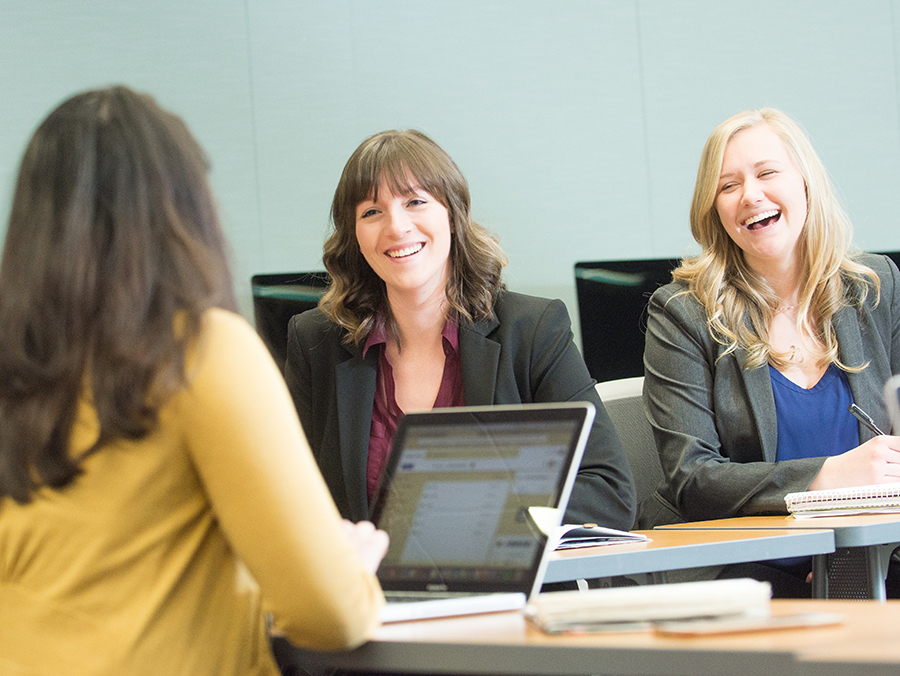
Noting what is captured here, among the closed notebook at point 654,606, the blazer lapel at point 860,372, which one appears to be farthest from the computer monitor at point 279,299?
the closed notebook at point 654,606

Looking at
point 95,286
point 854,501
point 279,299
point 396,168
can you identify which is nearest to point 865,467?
point 854,501

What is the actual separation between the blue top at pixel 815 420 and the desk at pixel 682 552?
0.65 m

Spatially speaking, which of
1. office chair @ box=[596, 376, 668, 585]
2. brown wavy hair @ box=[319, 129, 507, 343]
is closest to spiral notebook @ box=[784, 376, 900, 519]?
office chair @ box=[596, 376, 668, 585]

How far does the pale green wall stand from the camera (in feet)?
12.2

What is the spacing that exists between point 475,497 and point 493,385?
864 mm

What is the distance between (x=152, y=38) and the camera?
12.3 feet

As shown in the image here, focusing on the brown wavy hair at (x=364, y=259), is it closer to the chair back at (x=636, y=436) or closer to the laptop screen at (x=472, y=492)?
the chair back at (x=636, y=436)

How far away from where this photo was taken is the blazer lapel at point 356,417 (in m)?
1.97

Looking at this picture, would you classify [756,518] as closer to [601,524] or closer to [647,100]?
[601,524]

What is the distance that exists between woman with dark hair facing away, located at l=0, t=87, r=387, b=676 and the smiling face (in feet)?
3.59

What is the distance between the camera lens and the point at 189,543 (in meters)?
0.97

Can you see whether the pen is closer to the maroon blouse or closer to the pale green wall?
the maroon blouse

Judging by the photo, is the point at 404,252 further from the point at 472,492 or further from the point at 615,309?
the point at 615,309

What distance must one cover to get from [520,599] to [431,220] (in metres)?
1.17
